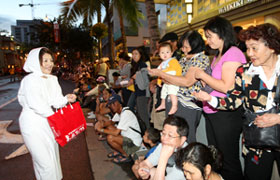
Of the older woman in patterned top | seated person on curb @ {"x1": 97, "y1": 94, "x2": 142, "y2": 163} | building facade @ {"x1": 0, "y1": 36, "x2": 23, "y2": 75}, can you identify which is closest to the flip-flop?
seated person on curb @ {"x1": 97, "y1": 94, "x2": 142, "y2": 163}

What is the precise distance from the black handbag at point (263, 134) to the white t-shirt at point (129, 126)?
2.66 meters

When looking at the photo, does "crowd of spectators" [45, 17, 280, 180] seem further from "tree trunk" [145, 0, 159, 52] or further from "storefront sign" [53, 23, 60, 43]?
"storefront sign" [53, 23, 60, 43]

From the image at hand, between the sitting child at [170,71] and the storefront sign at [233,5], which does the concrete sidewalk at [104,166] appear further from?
the storefront sign at [233,5]

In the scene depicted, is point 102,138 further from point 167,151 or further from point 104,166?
point 167,151

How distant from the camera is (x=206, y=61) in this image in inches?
107

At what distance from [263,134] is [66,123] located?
7.14ft

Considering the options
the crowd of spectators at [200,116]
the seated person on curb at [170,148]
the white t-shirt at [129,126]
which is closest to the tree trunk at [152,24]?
the white t-shirt at [129,126]

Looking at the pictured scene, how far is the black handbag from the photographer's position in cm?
185

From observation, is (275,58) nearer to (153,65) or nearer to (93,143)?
(153,65)

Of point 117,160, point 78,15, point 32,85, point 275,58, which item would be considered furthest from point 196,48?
point 78,15

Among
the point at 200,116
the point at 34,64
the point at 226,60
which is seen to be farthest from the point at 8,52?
the point at 226,60

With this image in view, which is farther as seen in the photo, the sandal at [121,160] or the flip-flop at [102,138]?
the flip-flop at [102,138]

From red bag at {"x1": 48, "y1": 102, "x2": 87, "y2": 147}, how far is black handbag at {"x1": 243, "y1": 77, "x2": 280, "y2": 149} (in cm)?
204

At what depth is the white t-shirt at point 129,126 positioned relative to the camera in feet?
14.4
